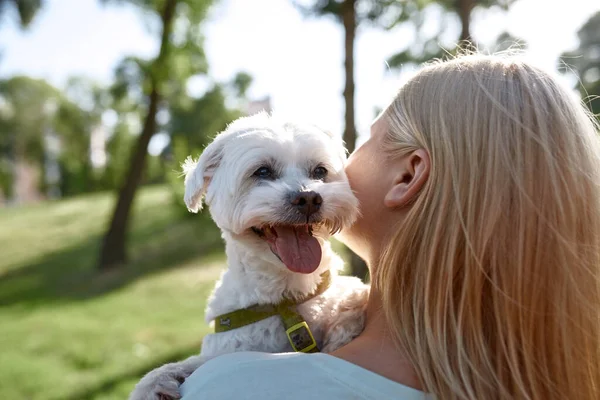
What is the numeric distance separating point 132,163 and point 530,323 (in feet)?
46.9

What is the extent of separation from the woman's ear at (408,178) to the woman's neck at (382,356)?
44cm

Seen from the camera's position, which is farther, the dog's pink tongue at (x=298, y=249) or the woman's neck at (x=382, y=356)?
the dog's pink tongue at (x=298, y=249)

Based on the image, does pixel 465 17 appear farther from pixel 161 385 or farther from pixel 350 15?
pixel 161 385

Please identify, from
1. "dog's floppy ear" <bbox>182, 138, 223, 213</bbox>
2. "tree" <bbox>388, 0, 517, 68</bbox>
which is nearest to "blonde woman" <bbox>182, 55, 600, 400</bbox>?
"dog's floppy ear" <bbox>182, 138, 223, 213</bbox>

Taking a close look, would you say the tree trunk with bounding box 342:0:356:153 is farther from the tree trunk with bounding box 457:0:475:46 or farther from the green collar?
the green collar

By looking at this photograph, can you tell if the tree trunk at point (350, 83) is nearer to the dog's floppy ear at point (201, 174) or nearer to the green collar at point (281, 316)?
the dog's floppy ear at point (201, 174)

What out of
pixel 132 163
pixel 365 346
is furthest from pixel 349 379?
pixel 132 163

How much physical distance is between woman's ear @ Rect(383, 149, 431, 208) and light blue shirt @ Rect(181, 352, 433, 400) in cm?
64

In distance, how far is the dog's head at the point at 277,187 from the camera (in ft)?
7.72

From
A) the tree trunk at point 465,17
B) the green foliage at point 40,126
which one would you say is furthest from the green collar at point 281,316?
the green foliage at point 40,126

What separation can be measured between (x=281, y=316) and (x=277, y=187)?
0.54 metres

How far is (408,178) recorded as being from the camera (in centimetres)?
204

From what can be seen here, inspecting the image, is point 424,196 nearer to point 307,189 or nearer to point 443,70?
point 443,70

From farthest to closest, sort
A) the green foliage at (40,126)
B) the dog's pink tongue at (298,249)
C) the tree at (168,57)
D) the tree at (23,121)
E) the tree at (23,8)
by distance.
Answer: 1. the tree at (23,121)
2. the green foliage at (40,126)
3. the tree at (23,8)
4. the tree at (168,57)
5. the dog's pink tongue at (298,249)
